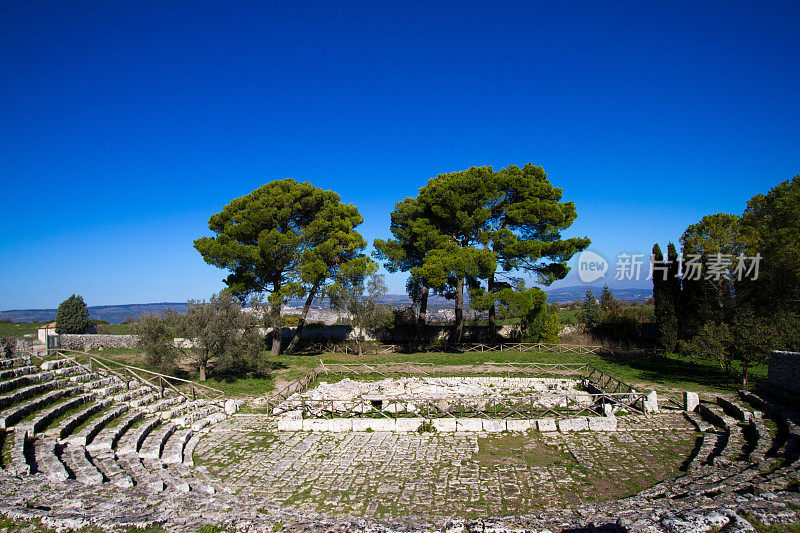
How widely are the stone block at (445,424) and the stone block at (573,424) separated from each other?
11.0 ft

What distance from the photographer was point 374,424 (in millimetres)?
14555

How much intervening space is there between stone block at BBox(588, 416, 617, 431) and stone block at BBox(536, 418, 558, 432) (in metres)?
1.16

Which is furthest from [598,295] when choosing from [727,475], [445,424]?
[727,475]

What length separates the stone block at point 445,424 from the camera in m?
14.1

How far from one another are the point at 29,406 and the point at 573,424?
16.5 m

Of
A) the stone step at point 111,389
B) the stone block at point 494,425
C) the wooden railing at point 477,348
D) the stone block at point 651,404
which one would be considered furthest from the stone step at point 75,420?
the stone block at point 651,404

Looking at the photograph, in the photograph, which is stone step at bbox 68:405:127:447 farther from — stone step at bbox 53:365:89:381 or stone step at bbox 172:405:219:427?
stone step at bbox 53:365:89:381

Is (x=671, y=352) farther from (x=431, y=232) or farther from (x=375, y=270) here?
(x=375, y=270)

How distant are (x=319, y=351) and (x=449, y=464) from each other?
23393 millimetres

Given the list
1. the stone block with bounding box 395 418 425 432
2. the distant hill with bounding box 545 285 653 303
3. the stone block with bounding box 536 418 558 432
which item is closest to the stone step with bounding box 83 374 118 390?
the stone block with bounding box 395 418 425 432

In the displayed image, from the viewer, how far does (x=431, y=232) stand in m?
30.1

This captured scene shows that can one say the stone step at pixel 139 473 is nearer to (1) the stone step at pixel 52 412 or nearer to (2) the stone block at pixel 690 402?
(1) the stone step at pixel 52 412

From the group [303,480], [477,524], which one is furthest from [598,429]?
[303,480]

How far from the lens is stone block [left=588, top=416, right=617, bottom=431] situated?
14078 millimetres
